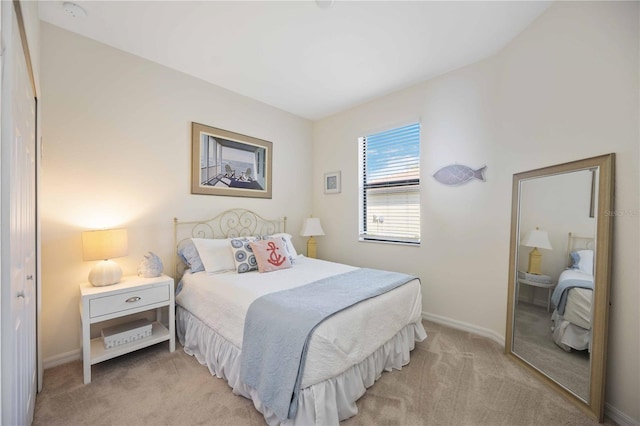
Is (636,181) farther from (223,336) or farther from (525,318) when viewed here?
(223,336)

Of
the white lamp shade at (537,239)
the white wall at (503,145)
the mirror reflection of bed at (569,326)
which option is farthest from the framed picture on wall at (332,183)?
the mirror reflection of bed at (569,326)

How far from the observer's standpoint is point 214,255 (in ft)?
8.58

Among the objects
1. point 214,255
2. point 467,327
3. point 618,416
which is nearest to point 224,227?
point 214,255

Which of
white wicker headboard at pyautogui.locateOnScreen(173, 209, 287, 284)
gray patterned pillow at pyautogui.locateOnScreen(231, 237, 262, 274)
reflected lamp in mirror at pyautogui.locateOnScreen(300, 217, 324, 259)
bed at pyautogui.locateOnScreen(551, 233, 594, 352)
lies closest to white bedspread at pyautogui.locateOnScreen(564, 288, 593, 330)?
bed at pyautogui.locateOnScreen(551, 233, 594, 352)

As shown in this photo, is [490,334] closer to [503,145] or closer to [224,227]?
[503,145]

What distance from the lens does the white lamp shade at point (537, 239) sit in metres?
2.02

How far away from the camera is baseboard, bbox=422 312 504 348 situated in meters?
2.53

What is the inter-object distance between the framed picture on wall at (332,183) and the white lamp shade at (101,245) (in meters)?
2.62

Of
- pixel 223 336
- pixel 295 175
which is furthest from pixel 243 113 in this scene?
pixel 223 336

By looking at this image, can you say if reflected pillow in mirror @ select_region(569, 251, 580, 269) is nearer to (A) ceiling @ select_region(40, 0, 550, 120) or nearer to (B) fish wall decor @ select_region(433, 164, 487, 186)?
(B) fish wall decor @ select_region(433, 164, 487, 186)

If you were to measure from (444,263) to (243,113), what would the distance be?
301 centimetres

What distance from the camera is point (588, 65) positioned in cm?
175

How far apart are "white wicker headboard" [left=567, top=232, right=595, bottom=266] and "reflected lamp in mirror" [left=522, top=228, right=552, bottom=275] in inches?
6.6

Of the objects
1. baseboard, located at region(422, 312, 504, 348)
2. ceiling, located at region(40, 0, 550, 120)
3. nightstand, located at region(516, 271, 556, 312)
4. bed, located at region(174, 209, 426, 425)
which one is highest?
ceiling, located at region(40, 0, 550, 120)
